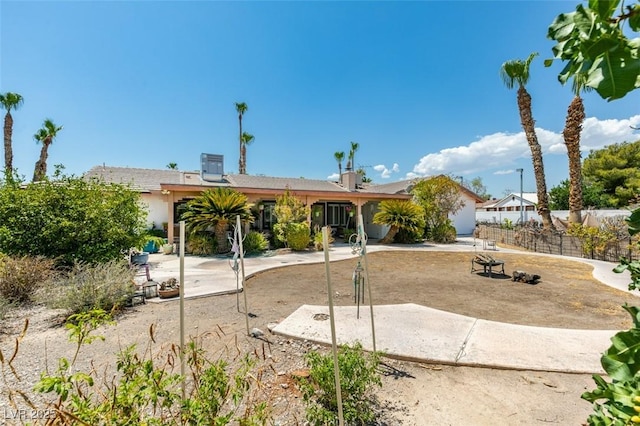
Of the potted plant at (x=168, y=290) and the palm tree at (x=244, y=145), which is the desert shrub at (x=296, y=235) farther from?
the palm tree at (x=244, y=145)

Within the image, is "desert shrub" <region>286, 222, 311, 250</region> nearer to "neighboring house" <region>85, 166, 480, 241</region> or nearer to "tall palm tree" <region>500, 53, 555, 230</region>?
"neighboring house" <region>85, 166, 480, 241</region>

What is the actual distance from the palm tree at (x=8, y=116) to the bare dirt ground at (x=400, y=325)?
83.4 feet

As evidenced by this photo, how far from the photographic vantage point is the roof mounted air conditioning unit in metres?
18.1

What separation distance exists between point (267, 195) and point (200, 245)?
464 cm

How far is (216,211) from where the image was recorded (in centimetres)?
1271

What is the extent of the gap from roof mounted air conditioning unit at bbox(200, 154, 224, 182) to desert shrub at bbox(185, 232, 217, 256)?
20.6 feet

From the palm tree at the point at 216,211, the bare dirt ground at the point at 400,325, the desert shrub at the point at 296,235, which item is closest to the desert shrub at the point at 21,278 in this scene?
the bare dirt ground at the point at 400,325

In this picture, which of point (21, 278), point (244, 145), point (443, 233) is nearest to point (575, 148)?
point (443, 233)

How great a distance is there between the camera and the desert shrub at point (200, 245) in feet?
42.3

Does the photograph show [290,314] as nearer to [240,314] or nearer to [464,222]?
[240,314]

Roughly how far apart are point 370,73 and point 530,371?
15.4 m

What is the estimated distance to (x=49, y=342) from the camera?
4.25 metres

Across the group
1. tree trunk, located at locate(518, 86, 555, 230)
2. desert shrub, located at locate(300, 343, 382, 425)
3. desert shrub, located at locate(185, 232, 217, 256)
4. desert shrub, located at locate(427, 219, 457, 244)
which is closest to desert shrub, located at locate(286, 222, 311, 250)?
desert shrub, located at locate(185, 232, 217, 256)

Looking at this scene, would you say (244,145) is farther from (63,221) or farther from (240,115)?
(63,221)
